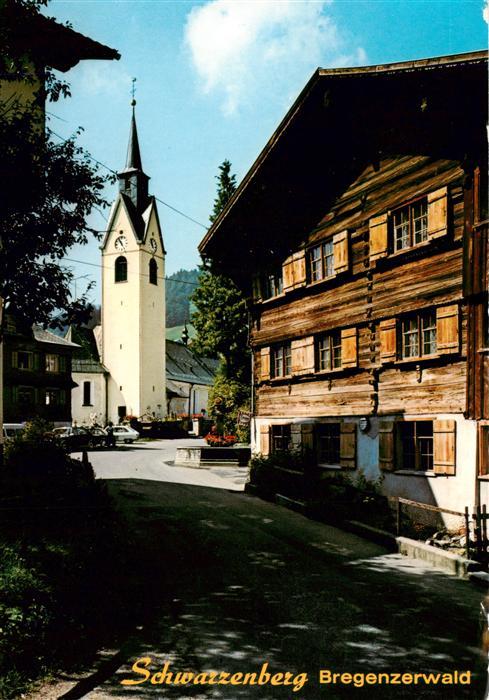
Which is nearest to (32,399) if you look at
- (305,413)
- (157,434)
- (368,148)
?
(157,434)

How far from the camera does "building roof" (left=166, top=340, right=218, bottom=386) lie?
7256 cm

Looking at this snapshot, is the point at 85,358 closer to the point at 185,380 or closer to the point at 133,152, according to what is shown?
the point at 185,380

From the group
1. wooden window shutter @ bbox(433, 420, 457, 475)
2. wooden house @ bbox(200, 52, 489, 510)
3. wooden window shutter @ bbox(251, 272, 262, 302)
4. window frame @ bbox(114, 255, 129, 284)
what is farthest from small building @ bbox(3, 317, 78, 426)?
wooden window shutter @ bbox(433, 420, 457, 475)

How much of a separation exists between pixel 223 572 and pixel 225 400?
24826 millimetres

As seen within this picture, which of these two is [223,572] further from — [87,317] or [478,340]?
[478,340]

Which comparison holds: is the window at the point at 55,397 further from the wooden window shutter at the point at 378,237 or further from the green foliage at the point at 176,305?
the green foliage at the point at 176,305

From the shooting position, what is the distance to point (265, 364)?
71.5 feet

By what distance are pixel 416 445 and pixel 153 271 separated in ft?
157

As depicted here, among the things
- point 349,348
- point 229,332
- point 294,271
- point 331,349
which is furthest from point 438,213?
point 229,332

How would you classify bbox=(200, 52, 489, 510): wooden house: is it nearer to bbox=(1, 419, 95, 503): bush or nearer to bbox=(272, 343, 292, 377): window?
bbox=(272, 343, 292, 377): window

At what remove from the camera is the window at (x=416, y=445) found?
48.0 feet

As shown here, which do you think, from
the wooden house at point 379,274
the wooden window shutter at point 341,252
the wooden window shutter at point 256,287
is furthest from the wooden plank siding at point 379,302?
the wooden window shutter at point 256,287

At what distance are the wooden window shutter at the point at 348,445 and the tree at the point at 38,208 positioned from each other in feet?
30.1

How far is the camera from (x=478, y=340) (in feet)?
41.7
